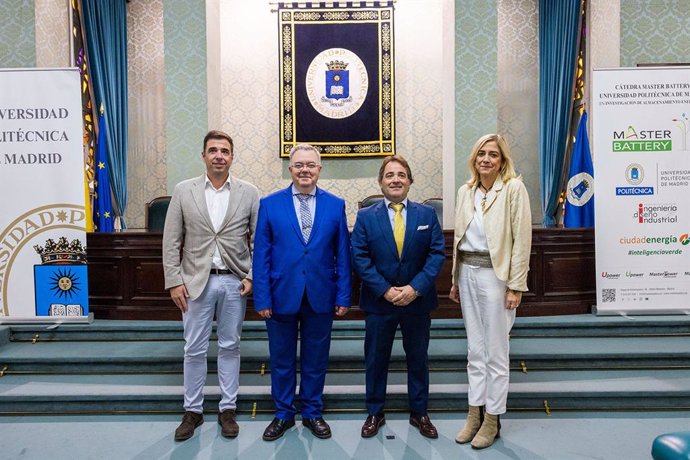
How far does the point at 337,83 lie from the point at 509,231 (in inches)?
189

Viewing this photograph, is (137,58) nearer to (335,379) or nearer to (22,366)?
(22,366)

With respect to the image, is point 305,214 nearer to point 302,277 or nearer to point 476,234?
point 302,277

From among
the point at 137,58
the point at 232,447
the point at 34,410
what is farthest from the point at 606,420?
the point at 137,58

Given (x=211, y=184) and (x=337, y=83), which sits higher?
(x=337, y=83)

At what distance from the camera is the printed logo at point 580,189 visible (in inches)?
193

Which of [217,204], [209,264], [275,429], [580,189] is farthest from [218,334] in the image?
[580,189]

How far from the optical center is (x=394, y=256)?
2.70 m

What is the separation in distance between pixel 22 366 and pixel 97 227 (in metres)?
2.12

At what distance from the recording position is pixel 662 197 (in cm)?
403

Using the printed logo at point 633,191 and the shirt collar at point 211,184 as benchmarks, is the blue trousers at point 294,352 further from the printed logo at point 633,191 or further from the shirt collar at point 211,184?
the printed logo at point 633,191

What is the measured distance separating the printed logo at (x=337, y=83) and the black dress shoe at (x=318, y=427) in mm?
4850

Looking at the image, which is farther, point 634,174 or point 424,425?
point 634,174

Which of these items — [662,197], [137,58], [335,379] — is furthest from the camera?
[137,58]

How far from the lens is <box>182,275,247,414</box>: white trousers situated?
109 inches
